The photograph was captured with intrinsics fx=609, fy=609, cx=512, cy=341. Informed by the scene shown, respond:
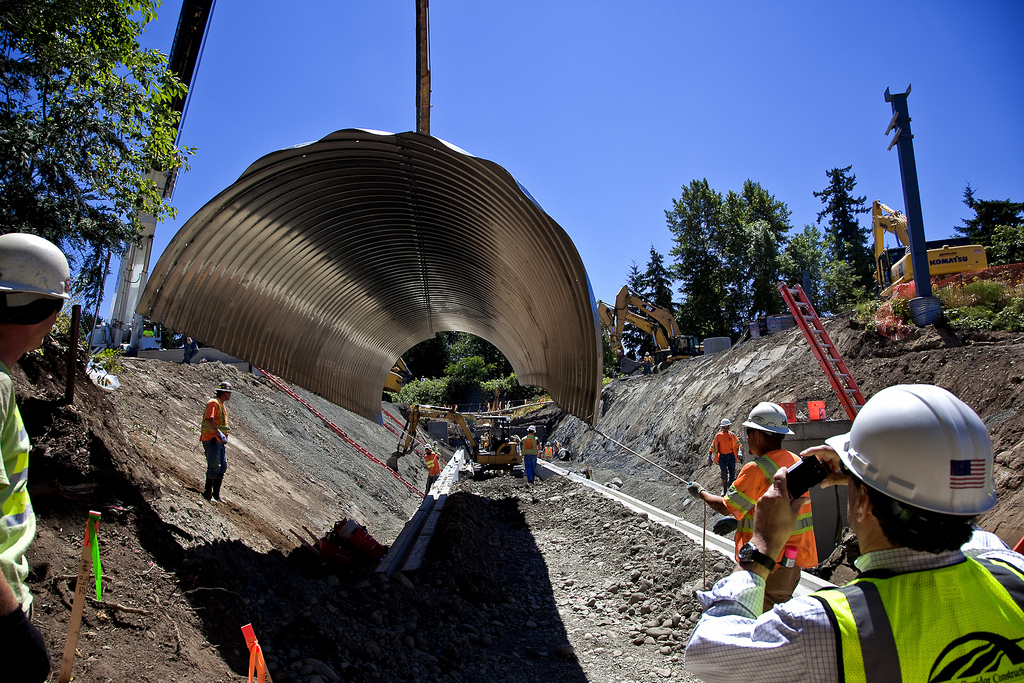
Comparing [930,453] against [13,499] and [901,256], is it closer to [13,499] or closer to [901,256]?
[13,499]

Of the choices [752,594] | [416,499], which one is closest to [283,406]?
[416,499]

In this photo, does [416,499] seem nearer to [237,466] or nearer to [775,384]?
[237,466]

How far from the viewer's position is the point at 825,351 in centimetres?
1283

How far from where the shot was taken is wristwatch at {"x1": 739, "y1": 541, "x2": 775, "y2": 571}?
1701mm

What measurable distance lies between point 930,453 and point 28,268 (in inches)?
110

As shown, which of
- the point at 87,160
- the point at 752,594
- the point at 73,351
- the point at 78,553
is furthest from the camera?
the point at 87,160

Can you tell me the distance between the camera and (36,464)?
5129mm

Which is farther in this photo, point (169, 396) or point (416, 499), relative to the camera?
point (416, 499)

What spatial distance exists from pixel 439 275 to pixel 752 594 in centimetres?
1030

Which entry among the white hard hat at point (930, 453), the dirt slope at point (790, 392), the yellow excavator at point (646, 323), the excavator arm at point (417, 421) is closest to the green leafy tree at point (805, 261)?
the yellow excavator at point (646, 323)

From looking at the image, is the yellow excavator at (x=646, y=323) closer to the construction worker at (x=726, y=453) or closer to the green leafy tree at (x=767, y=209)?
the construction worker at (x=726, y=453)

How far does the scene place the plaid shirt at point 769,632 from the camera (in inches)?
54.3

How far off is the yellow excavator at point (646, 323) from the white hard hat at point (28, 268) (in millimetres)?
28109

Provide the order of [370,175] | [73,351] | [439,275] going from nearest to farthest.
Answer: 1. [73,351]
2. [370,175]
3. [439,275]
